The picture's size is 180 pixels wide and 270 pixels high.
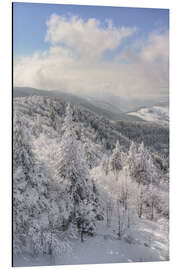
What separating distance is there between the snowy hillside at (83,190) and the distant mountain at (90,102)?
16cm

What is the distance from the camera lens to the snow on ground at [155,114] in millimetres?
8797

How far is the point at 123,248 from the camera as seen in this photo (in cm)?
808

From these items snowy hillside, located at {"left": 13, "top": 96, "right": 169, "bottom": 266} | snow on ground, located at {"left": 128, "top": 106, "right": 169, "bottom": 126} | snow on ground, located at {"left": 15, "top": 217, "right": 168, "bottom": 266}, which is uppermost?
snow on ground, located at {"left": 128, "top": 106, "right": 169, "bottom": 126}

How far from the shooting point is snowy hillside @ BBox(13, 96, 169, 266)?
25.1ft

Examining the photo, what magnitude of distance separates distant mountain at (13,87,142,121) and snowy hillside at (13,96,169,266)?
16 centimetres

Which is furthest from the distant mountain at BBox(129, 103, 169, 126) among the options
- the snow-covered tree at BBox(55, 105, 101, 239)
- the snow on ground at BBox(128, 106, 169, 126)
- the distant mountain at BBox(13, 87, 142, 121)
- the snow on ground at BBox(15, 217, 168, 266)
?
the snow on ground at BBox(15, 217, 168, 266)

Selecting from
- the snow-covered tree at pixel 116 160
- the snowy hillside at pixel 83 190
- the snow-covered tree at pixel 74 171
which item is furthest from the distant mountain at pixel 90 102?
the snow-covered tree at pixel 116 160

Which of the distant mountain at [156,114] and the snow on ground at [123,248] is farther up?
the distant mountain at [156,114]

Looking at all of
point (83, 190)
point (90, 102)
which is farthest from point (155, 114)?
point (83, 190)

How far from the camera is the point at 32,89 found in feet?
27.3

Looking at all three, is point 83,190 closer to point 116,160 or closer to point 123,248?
point 116,160

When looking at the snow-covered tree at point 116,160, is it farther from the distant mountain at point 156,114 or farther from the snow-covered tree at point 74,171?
the distant mountain at point 156,114

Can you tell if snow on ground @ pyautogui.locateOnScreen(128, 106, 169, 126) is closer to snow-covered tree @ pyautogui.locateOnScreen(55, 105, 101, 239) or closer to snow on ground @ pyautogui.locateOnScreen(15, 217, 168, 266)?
snow-covered tree @ pyautogui.locateOnScreen(55, 105, 101, 239)

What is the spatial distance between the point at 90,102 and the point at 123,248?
4.28m
